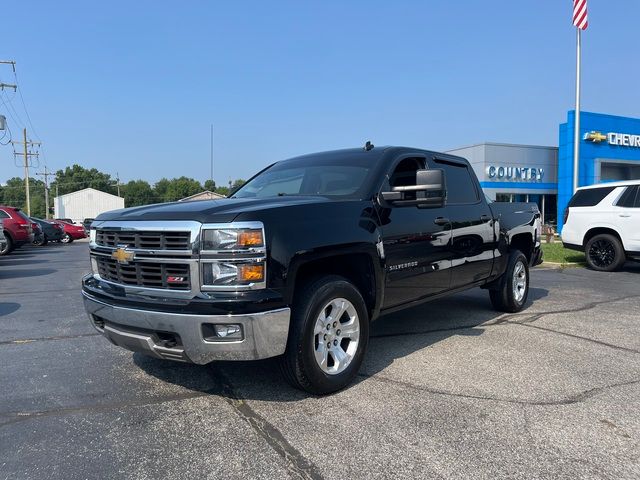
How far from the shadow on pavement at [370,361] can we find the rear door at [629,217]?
5624mm

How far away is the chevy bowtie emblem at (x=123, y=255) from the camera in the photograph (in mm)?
3583

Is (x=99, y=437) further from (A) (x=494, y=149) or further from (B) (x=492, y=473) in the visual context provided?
(A) (x=494, y=149)

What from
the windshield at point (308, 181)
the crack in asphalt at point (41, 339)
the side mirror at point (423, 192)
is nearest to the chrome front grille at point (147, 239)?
the windshield at point (308, 181)

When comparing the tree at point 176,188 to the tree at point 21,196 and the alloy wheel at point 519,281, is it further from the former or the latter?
the alloy wheel at point 519,281

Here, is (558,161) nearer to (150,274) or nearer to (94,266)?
(94,266)

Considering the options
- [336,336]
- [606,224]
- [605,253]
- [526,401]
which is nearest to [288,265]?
[336,336]

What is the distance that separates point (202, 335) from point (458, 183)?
11.9 ft

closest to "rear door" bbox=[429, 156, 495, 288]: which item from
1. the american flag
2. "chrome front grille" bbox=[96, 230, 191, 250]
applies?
"chrome front grille" bbox=[96, 230, 191, 250]

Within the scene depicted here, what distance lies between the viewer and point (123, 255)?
364 centimetres

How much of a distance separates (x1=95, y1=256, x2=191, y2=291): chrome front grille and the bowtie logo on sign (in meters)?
27.1

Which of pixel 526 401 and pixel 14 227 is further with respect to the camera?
pixel 14 227

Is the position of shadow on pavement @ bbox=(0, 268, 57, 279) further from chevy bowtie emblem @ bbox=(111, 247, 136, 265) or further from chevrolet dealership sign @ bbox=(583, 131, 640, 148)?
chevrolet dealership sign @ bbox=(583, 131, 640, 148)

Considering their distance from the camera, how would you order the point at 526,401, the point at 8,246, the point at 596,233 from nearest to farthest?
1. the point at 526,401
2. the point at 596,233
3. the point at 8,246

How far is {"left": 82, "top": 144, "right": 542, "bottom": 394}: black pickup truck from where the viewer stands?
10.6 ft
